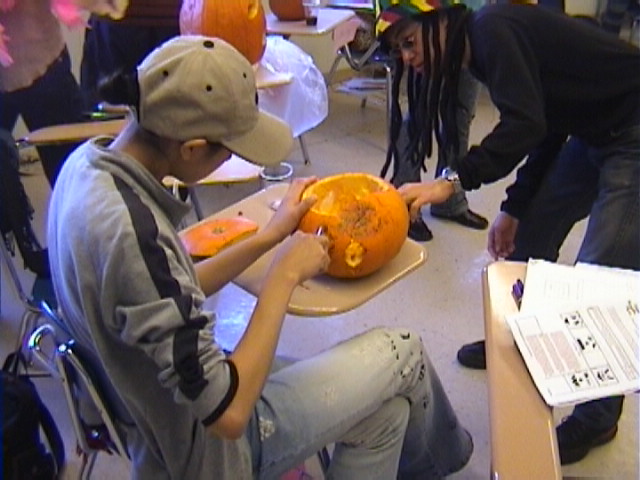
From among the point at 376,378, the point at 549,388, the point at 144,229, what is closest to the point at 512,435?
the point at 549,388

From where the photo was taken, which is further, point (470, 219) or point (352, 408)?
point (470, 219)

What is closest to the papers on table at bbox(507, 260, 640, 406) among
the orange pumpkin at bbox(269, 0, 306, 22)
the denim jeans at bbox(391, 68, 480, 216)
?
the denim jeans at bbox(391, 68, 480, 216)

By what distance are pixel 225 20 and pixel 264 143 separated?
1213 millimetres

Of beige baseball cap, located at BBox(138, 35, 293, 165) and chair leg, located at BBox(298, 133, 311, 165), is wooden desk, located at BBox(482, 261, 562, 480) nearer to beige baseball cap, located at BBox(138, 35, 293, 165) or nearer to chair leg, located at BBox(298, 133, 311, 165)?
beige baseball cap, located at BBox(138, 35, 293, 165)

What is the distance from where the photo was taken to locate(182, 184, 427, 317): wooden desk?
1.17 m

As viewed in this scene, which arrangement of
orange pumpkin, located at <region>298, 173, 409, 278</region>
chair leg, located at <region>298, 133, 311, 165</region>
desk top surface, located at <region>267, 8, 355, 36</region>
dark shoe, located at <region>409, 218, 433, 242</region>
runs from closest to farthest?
orange pumpkin, located at <region>298, 173, 409, 278</region>
dark shoe, located at <region>409, 218, 433, 242</region>
desk top surface, located at <region>267, 8, 355, 36</region>
chair leg, located at <region>298, 133, 311, 165</region>

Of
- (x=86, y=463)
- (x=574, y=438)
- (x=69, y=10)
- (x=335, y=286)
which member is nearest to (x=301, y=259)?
(x=335, y=286)

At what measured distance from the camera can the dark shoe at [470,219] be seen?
2.83m

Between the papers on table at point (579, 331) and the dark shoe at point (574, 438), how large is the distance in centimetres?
70

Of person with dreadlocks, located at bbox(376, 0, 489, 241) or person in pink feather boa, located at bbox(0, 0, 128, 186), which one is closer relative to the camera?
person in pink feather boa, located at bbox(0, 0, 128, 186)

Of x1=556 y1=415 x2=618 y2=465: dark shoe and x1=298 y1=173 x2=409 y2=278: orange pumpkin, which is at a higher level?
x1=298 y1=173 x2=409 y2=278: orange pumpkin

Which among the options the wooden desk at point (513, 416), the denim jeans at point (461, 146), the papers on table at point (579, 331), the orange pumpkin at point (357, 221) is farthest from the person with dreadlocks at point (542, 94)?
the denim jeans at point (461, 146)

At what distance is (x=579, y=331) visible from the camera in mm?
984

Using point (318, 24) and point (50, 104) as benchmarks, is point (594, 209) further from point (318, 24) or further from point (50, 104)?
point (318, 24)
